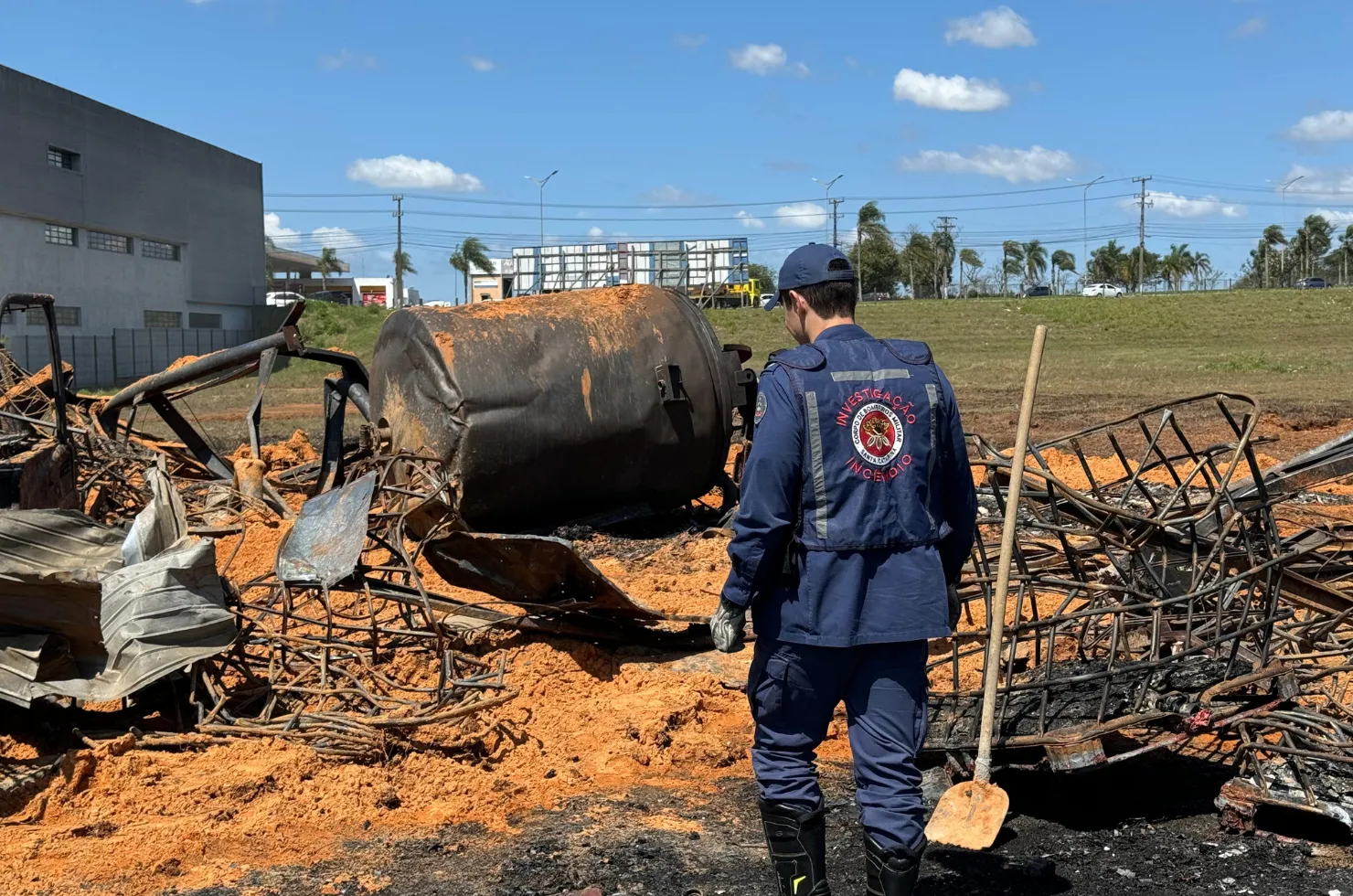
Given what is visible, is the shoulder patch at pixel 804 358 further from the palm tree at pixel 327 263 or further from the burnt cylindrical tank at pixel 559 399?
the palm tree at pixel 327 263

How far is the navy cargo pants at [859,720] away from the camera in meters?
3.08

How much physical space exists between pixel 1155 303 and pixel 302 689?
1883 inches

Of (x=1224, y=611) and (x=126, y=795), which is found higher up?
(x=1224, y=611)

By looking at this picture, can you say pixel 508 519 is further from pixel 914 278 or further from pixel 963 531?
pixel 914 278

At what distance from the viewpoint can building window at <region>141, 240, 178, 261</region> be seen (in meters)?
36.5

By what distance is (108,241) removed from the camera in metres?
34.8

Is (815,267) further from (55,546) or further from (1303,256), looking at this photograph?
(1303,256)

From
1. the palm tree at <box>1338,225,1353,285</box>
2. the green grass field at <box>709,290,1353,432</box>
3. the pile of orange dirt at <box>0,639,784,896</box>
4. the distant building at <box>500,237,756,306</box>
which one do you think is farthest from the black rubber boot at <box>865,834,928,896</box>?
the palm tree at <box>1338,225,1353,285</box>

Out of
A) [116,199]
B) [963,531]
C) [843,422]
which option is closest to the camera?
[843,422]

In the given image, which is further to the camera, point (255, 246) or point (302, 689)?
point (255, 246)

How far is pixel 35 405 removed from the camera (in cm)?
970

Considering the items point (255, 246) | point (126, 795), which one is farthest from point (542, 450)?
point (255, 246)

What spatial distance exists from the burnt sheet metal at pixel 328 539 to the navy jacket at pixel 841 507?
2280mm

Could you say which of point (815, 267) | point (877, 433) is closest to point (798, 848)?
point (877, 433)
